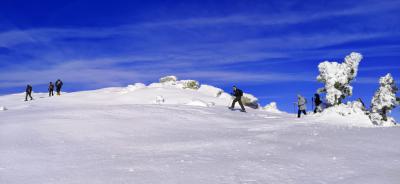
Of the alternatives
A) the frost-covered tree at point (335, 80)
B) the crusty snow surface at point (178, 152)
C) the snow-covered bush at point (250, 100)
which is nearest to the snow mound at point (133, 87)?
the snow-covered bush at point (250, 100)

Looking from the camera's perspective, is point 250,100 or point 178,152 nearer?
point 178,152

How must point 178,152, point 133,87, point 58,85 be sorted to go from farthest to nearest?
point 133,87 → point 58,85 → point 178,152

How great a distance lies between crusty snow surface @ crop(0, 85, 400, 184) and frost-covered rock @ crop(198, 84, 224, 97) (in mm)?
33822

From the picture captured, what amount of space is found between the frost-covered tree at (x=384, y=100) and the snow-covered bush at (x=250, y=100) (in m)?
13.4

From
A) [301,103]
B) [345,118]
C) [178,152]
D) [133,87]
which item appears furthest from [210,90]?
[178,152]

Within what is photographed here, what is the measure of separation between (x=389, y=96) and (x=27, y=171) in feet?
168

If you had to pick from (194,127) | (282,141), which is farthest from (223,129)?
(282,141)

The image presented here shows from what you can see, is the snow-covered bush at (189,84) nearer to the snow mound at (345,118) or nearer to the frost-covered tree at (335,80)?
the frost-covered tree at (335,80)

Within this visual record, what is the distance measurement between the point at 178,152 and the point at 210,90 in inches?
1750

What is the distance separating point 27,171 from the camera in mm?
10344

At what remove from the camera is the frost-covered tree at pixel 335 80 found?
148 ft

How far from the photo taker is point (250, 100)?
5488 centimetres

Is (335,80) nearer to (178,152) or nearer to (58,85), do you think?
(58,85)

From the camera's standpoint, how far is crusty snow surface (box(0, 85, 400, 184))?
989cm
